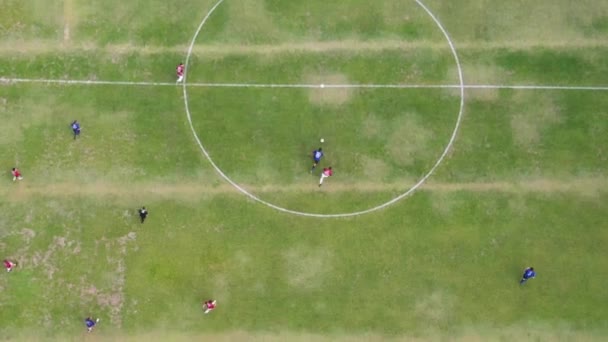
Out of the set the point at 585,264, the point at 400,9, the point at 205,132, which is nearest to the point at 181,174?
the point at 205,132

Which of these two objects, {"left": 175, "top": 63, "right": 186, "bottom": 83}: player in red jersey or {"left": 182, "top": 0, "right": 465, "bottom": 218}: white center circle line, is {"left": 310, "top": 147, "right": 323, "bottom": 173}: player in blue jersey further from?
{"left": 175, "top": 63, "right": 186, "bottom": 83}: player in red jersey

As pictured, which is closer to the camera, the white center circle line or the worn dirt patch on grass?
the white center circle line

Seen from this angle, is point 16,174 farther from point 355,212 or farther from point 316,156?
point 355,212

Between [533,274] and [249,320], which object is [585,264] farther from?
[249,320]

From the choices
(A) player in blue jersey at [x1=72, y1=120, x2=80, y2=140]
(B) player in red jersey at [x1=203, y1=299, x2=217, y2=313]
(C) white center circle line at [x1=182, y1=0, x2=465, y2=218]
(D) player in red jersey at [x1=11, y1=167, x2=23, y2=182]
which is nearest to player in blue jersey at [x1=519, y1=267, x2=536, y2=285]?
(C) white center circle line at [x1=182, y1=0, x2=465, y2=218]

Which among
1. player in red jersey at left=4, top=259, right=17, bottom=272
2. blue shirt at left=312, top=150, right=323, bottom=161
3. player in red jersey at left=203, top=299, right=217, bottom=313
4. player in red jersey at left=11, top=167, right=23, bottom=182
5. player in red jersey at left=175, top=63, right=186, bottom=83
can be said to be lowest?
player in red jersey at left=203, top=299, right=217, bottom=313

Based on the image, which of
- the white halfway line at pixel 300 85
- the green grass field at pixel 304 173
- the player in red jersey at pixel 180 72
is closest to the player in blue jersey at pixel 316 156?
the green grass field at pixel 304 173

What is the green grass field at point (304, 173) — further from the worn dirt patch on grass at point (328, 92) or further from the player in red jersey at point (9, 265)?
the player in red jersey at point (9, 265)

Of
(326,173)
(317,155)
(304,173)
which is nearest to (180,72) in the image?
(304,173)
